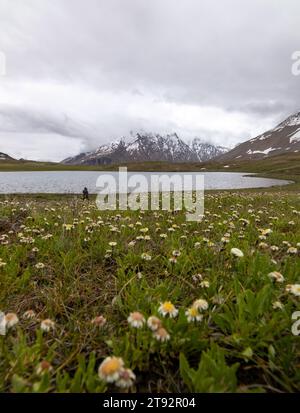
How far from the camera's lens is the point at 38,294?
3.82 meters

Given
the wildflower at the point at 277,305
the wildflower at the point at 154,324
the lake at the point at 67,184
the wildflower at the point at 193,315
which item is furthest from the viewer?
the lake at the point at 67,184

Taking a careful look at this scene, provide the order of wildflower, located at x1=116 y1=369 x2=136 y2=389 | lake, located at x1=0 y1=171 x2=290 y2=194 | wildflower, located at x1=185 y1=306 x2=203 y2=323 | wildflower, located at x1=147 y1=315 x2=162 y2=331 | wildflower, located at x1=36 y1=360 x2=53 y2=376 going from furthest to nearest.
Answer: lake, located at x1=0 y1=171 x2=290 y2=194, wildflower, located at x1=185 y1=306 x2=203 y2=323, wildflower, located at x1=147 y1=315 x2=162 y2=331, wildflower, located at x1=36 y1=360 x2=53 y2=376, wildflower, located at x1=116 y1=369 x2=136 y2=389

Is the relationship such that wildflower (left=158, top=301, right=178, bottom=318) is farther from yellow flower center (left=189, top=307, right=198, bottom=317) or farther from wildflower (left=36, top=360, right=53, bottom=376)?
wildflower (left=36, top=360, right=53, bottom=376)

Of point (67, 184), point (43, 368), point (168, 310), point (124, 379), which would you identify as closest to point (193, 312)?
point (168, 310)

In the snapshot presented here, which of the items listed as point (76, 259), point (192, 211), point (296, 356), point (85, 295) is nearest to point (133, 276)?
point (85, 295)

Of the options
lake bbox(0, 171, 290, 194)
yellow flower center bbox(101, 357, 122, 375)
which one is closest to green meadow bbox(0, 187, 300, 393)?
yellow flower center bbox(101, 357, 122, 375)

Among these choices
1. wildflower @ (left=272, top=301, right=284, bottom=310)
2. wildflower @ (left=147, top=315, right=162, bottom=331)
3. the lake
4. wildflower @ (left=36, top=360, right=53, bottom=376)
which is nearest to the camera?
wildflower @ (left=36, top=360, right=53, bottom=376)

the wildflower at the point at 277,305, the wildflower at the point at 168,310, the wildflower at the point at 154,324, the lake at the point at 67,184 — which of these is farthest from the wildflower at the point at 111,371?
the lake at the point at 67,184

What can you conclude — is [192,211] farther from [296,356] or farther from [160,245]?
[296,356]

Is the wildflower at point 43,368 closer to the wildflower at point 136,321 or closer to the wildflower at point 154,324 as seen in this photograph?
the wildflower at point 136,321

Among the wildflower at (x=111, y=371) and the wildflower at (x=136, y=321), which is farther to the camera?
the wildflower at (x=136, y=321)

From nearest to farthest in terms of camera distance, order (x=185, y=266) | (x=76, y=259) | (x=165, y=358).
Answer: (x=165, y=358) → (x=185, y=266) → (x=76, y=259)
